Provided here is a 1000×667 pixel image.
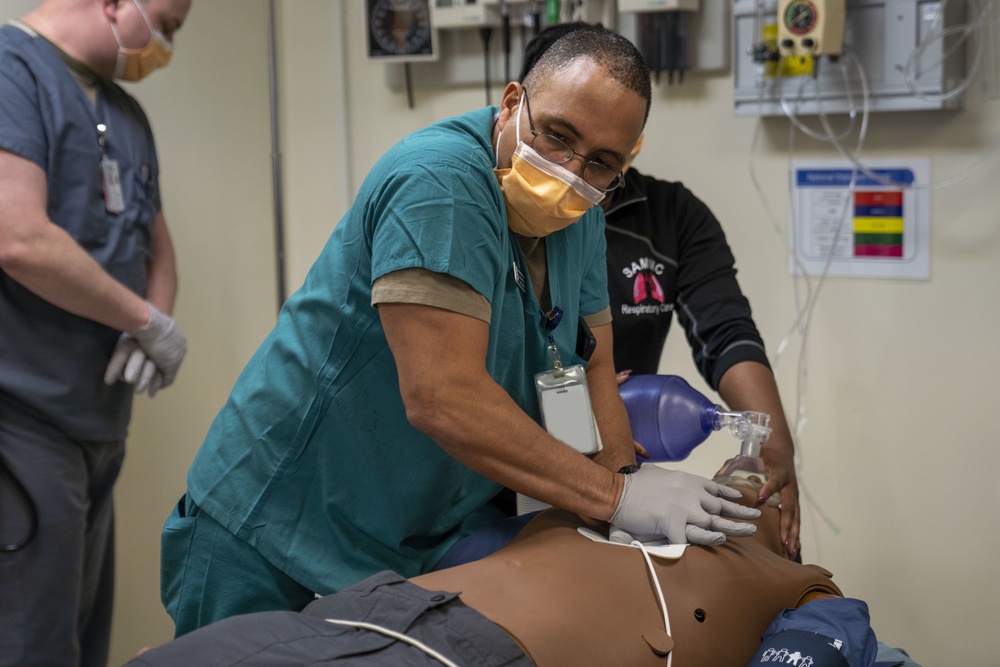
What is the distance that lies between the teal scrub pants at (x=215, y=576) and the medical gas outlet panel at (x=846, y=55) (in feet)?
5.17

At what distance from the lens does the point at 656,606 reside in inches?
44.6

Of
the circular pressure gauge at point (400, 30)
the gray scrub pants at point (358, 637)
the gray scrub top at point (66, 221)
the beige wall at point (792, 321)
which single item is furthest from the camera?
the circular pressure gauge at point (400, 30)

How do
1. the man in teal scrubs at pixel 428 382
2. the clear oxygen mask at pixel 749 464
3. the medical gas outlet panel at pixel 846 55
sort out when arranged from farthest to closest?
the medical gas outlet panel at pixel 846 55 → the clear oxygen mask at pixel 749 464 → the man in teal scrubs at pixel 428 382

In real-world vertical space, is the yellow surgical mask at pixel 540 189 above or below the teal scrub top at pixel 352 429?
above

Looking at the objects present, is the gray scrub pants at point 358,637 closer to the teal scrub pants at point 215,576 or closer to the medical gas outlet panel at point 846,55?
the teal scrub pants at point 215,576

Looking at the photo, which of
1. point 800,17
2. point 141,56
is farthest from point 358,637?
point 800,17

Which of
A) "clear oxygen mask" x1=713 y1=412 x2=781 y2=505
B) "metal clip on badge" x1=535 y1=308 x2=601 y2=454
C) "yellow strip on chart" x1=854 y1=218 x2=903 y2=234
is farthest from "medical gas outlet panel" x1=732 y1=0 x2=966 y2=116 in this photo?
"metal clip on badge" x1=535 y1=308 x2=601 y2=454

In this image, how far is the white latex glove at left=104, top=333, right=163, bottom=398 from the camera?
2.00 meters

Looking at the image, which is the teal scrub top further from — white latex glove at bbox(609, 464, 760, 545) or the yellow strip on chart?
the yellow strip on chart

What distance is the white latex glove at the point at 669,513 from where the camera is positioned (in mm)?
1212

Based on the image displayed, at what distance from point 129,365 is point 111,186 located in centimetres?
37

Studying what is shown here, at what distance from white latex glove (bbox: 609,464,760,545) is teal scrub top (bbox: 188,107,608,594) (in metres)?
0.21

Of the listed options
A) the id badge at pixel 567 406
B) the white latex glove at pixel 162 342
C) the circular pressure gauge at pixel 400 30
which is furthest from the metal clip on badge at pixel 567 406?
the circular pressure gauge at pixel 400 30

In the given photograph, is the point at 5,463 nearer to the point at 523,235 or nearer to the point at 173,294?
the point at 173,294
